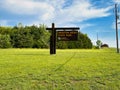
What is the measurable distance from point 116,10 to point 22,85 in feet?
78.2

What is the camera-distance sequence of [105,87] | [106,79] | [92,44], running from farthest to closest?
[92,44], [106,79], [105,87]

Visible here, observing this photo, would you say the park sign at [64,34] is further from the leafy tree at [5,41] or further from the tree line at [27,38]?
the leafy tree at [5,41]

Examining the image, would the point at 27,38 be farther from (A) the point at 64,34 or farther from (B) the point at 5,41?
(A) the point at 64,34

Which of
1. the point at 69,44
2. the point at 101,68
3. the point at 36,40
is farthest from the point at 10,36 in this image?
the point at 101,68

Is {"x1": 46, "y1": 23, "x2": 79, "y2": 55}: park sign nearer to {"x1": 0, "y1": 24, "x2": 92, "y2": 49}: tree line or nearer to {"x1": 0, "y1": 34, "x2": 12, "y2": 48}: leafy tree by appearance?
{"x1": 0, "y1": 24, "x2": 92, "y2": 49}: tree line

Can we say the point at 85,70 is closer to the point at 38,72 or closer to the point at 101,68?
the point at 101,68

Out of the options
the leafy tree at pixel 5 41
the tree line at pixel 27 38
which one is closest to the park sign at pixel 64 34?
the tree line at pixel 27 38

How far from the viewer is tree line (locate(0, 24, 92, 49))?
62562 millimetres

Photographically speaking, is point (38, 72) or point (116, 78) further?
point (38, 72)

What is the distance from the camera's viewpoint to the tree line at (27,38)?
205ft

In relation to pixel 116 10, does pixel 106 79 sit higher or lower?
lower

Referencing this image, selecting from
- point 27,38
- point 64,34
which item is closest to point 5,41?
point 27,38

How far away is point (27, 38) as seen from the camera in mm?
64125

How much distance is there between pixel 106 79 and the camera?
31.1ft
